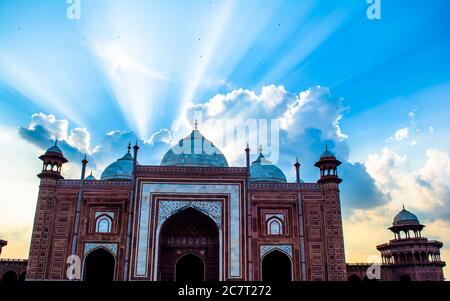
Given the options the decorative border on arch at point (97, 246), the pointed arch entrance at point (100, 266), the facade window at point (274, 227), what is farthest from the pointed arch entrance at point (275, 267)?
the pointed arch entrance at point (100, 266)

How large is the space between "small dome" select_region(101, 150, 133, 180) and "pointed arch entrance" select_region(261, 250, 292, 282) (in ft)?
25.3

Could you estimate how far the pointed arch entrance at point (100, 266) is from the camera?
17641 millimetres

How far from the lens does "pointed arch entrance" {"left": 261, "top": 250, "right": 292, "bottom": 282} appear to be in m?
18.1

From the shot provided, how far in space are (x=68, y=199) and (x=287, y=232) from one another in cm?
868

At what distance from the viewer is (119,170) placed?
21875 mm

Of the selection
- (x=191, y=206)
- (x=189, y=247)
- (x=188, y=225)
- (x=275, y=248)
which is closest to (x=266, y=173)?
(x=188, y=225)

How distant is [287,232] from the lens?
17469 millimetres

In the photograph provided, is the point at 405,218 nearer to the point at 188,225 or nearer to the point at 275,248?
the point at 275,248

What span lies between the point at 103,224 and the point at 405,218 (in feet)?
48.6

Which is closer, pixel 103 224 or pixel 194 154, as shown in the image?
pixel 103 224

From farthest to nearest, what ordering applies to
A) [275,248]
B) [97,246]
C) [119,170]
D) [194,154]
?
[119,170], [194,154], [275,248], [97,246]


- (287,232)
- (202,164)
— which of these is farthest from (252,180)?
(287,232)

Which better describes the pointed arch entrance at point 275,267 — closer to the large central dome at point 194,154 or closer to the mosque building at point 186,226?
the mosque building at point 186,226
